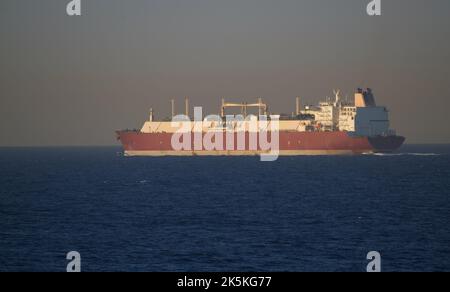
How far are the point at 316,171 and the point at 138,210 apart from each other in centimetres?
4015

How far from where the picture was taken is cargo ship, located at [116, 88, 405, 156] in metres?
114

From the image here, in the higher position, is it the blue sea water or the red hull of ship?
the red hull of ship

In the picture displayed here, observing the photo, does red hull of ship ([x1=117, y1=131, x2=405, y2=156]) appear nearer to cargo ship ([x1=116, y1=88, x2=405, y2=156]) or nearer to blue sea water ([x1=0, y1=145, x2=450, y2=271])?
cargo ship ([x1=116, y1=88, x2=405, y2=156])

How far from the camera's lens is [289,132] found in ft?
384

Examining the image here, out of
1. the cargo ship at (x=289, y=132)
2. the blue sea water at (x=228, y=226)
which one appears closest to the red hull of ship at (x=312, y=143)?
the cargo ship at (x=289, y=132)

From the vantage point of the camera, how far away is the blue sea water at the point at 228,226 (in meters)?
28.5

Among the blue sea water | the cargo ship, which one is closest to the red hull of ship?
the cargo ship

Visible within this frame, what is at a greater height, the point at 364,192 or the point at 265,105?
the point at 265,105

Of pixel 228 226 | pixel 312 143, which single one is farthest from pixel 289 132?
pixel 228 226

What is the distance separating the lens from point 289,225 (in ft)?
123

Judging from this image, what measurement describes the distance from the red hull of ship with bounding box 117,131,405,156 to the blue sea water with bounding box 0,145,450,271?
47.9 meters

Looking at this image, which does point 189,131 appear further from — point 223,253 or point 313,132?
point 223,253

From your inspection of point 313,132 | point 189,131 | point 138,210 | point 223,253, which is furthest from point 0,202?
point 189,131

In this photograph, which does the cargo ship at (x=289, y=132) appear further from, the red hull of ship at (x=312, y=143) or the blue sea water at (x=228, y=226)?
the blue sea water at (x=228, y=226)
